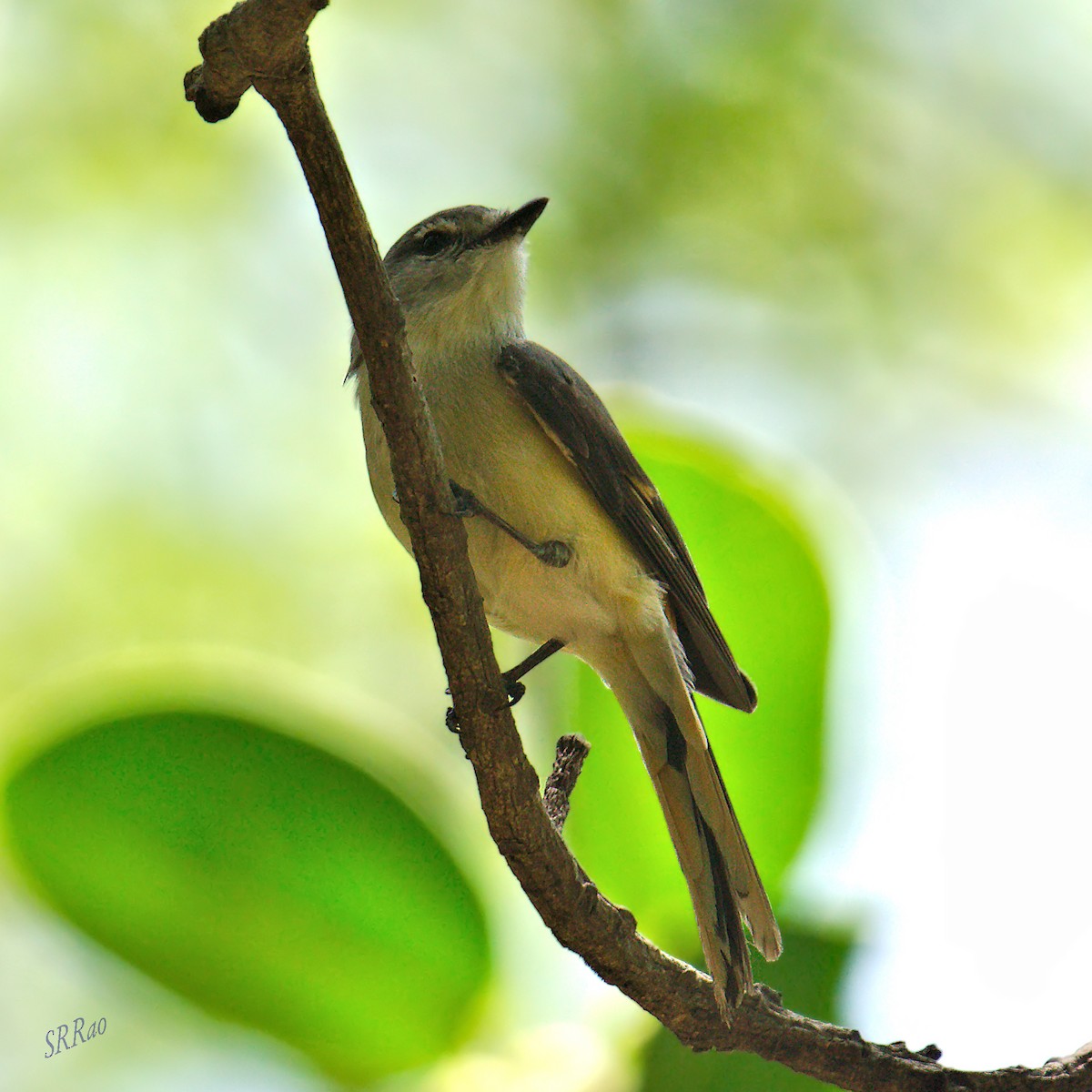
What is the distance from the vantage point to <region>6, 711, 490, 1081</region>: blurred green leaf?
1.92 m

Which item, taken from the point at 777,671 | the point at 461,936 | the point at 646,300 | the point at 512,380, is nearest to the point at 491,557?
the point at 512,380

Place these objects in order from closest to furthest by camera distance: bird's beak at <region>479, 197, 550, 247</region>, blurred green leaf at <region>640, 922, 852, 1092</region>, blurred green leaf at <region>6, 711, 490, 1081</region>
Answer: blurred green leaf at <region>6, 711, 490, 1081</region>, blurred green leaf at <region>640, 922, 852, 1092</region>, bird's beak at <region>479, 197, 550, 247</region>

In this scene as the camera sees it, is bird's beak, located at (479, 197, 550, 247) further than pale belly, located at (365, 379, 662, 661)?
Yes

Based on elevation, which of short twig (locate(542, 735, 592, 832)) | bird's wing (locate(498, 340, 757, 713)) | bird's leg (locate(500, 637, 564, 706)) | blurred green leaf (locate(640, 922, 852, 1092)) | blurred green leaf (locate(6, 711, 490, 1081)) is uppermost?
bird's wing (locate(498, 340, 757, 713))

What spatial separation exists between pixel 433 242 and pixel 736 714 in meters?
1.98

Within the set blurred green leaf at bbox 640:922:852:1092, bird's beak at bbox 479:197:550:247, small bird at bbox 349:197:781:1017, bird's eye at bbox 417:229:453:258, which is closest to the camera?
blurred green leaf at bbox 640:922:852:1092

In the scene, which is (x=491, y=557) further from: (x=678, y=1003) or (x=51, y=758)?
(x=51, y=758)

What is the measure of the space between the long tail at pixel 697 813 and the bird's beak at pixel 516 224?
53.2 inches

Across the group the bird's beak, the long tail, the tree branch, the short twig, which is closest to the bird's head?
the bird's beak

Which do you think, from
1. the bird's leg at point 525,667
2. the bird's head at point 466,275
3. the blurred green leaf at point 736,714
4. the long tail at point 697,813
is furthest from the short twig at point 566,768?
the bird's head at point 466,275

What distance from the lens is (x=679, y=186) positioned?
4.96 m

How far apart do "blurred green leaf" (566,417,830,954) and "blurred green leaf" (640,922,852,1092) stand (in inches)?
5.0

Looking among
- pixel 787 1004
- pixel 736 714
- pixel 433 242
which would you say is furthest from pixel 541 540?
pixel 787 1004

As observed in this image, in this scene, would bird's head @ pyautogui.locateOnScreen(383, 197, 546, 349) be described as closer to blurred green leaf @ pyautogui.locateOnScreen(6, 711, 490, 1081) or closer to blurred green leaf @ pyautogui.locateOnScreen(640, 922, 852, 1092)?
blurred green leaf @ pyautogui.locateOnScreen(6, 711, 490, 1081)
